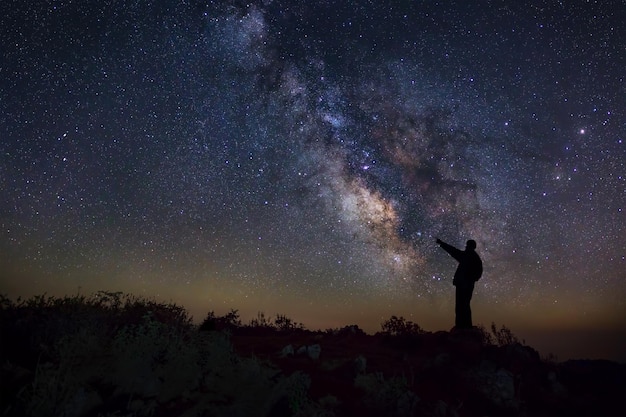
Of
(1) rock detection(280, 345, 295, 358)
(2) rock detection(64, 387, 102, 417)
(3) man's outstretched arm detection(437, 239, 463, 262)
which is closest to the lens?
(2) rock detection(64, 387, 102, 417)

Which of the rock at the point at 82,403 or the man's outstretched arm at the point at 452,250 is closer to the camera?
the rock at the point at 82,403

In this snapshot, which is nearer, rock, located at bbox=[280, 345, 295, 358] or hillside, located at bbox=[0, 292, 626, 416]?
hillside, located at bbox=[0, 292, 626, 416]

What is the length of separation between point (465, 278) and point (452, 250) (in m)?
1.04

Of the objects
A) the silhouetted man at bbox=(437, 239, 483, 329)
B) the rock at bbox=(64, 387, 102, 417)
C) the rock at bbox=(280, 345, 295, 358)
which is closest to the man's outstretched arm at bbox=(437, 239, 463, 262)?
the silhouetted man at bbox=(437, 239, 483, 329)

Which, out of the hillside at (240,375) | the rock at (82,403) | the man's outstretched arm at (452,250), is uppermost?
the man's outstretched arm at (452,250)

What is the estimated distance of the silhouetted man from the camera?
13516 millimetres

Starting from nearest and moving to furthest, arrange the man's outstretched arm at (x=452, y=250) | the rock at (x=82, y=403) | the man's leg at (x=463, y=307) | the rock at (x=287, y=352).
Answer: the rock at (x=82, y=403), the rock at (x=287, y=352), the man's leg at (x=463, y=307), the man's outstretched arm at (x=452, y=250)

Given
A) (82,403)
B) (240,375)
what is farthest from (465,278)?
(82,403)

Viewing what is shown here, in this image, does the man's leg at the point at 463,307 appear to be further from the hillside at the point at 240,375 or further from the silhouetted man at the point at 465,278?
the hillside at the point at 240,375

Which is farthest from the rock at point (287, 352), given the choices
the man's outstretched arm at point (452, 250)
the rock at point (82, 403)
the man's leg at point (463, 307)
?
the man's outstretched arm at point (452, 250)

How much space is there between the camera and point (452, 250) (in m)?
14.3

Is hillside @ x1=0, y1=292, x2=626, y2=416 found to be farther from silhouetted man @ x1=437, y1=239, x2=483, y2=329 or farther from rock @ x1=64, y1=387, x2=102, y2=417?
silhouetted man @ x1=437, y1=239, x2=483, y2=329

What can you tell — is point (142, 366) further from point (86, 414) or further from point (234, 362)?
point (234, 362)

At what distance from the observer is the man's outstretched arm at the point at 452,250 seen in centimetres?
1415
